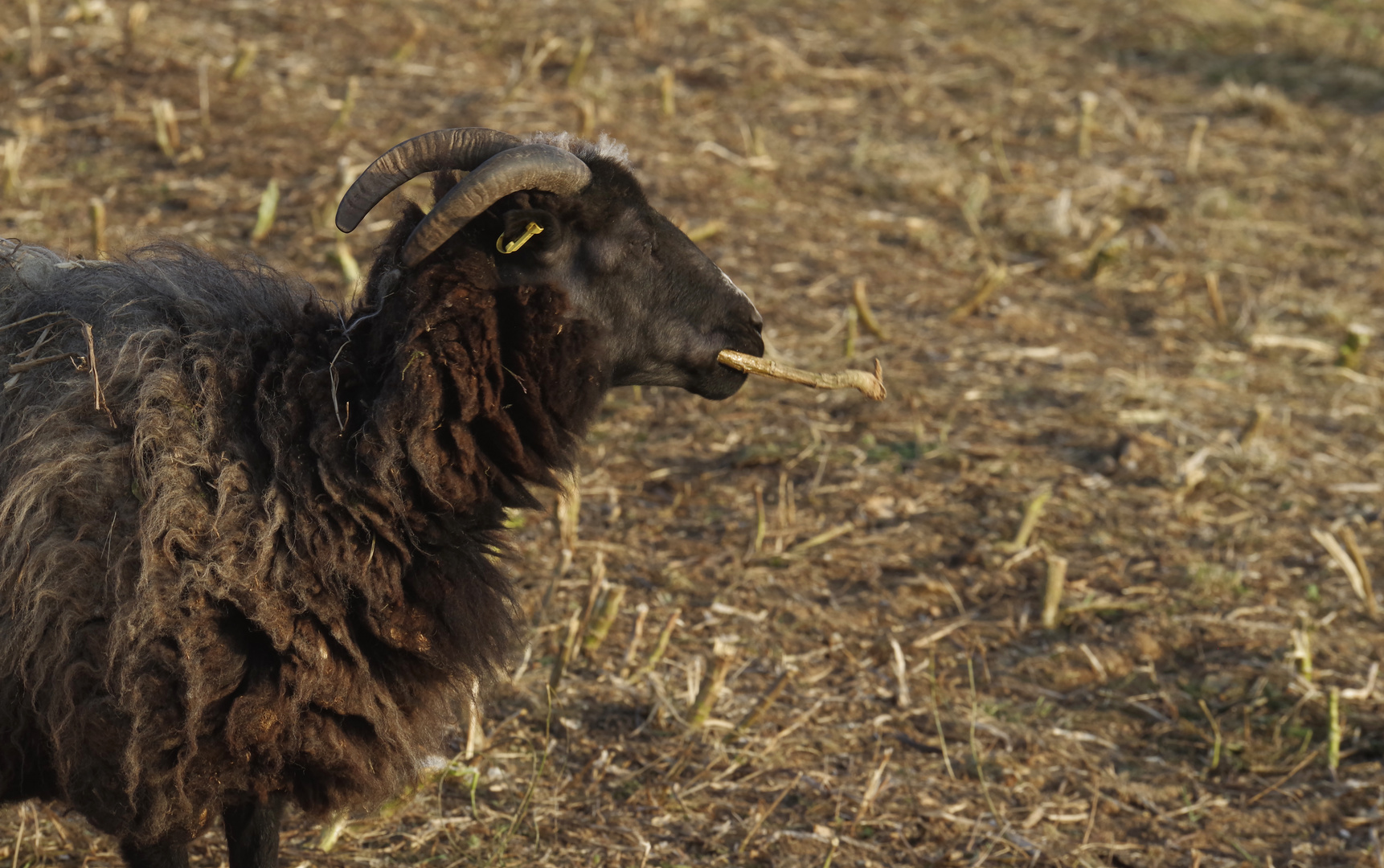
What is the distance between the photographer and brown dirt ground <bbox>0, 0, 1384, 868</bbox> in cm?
500

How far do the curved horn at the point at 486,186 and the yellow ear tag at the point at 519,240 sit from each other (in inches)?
4.5

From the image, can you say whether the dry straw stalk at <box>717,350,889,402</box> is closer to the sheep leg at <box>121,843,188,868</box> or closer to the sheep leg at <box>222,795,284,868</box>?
the sheep leg at <box>222,795,284,868</box>

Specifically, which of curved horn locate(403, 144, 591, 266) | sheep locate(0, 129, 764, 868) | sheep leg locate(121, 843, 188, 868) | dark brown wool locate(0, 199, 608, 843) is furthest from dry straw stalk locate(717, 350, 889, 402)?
sheep leg locate(121, 843, 188, 868)

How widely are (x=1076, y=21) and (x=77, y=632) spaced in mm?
14459

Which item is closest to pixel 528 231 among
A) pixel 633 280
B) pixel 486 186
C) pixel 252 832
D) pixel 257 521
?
pixel 486 186

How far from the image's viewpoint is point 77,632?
11.2 ft

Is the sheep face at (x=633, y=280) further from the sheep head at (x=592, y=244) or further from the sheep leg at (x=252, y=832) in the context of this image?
the sheep leg at (x=252, y=832)

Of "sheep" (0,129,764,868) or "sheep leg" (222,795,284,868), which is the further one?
"sheep leg" (222,795,284,868)

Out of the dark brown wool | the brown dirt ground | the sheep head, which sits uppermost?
the sheep head

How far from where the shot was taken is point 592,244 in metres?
3.97

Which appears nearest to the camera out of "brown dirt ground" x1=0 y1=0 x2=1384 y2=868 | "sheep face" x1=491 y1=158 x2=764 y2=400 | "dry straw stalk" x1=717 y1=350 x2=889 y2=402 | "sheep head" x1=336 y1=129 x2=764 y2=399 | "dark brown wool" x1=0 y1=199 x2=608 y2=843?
"dark brown wool" x1=0 y1=199 x2=608 y2=843

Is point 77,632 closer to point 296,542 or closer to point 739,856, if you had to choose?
point 296,542

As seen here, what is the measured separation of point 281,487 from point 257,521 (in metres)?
0.12

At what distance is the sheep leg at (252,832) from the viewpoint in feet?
12.5
